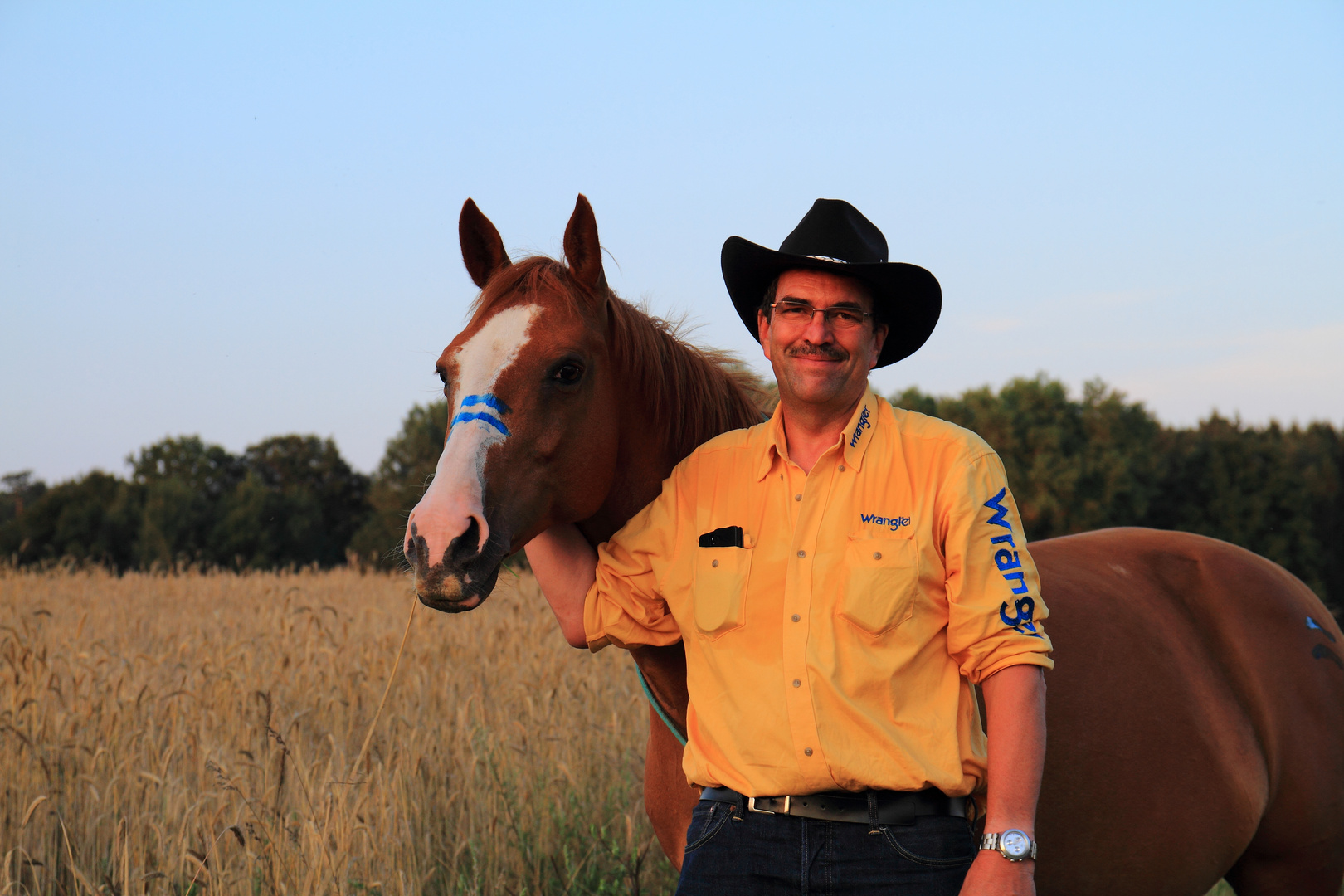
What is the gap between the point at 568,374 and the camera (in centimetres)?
255

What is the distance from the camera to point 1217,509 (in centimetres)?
4331

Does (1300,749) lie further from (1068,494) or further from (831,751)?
(1068,494)

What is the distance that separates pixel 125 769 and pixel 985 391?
46377 millimetres

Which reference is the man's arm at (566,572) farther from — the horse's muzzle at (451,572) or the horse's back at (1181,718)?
the horse's back at (1181,718)

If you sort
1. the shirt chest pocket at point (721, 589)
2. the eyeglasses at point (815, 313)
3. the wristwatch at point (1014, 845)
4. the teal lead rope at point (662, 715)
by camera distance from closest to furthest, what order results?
the wristwatch at point (1014, 845)
the shirt chest pocket at point (721, 589)
the eyeglasses at point (815, 313)
the teal lead rope at point (662, 715)

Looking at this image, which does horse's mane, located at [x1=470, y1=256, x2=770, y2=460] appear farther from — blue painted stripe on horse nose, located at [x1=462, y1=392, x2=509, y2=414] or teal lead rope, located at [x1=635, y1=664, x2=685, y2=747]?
teal lead rope, located at [x1=635, y1=664, x2=685, y2=747]

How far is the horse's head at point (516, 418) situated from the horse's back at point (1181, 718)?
1.88 metres

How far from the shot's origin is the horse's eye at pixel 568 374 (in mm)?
2518

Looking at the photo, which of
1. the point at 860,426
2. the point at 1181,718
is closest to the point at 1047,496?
the point at 1181,718

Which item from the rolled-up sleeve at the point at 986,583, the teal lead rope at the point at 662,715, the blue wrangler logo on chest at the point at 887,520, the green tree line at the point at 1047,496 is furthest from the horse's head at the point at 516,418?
the green tree line at the point at 1047,496

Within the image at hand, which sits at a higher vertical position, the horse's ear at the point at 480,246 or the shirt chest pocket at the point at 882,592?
the horse's ear at the point at 480,246

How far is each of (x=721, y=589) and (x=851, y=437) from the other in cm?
52

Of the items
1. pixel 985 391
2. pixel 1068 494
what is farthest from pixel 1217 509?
pixel 985 391

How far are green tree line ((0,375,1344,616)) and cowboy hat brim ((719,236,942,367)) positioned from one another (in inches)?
1445
